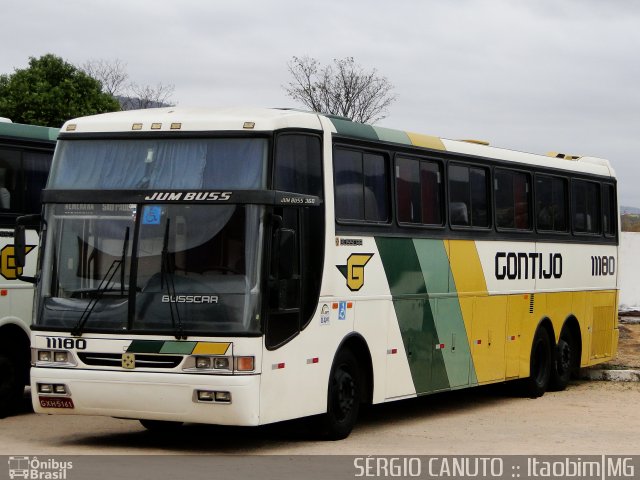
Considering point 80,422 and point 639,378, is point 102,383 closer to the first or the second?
point 80,422

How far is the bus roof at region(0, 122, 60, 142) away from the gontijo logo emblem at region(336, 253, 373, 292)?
4.48 metres

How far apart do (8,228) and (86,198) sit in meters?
2.95

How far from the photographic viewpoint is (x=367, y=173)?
1523 centimetres

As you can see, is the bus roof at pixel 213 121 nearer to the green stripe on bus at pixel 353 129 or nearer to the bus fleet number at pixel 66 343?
the green stripe on bus at pixel 353 129

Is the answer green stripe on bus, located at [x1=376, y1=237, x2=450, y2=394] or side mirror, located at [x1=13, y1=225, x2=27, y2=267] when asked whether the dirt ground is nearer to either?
green stripe on bus, located at [x1=376, y1=237, x2=450, y2=394]

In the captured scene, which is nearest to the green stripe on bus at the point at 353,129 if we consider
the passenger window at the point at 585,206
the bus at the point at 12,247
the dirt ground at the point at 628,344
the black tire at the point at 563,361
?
the bus at the point at 12,247

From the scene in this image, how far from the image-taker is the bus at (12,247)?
52.3 ft

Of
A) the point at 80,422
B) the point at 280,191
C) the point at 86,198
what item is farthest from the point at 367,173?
the point at 80,422

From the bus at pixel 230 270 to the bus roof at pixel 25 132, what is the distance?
2.63 metres

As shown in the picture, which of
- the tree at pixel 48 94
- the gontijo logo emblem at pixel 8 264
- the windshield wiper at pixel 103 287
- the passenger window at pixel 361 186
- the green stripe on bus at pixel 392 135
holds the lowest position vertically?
the windshield wiper at pixel 103 287

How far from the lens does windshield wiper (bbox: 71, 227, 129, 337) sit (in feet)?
42.8

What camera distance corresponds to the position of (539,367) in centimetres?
2016

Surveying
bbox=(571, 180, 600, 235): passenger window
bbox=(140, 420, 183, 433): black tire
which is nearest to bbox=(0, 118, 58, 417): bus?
bbox=(140, 420, 183, 433): black tire

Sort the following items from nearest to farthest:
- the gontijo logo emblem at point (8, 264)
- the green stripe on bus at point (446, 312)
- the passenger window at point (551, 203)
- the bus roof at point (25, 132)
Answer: the gontijo logo emblem at point (8, 264), the bus roof at point (25, 132), the green stripe on bus at point (446, 312), the passenger window at point (551, 203)
